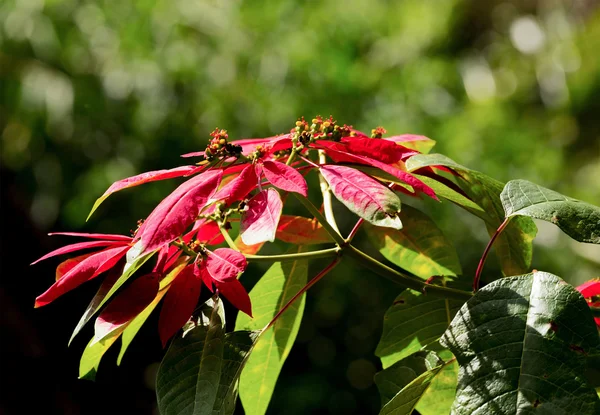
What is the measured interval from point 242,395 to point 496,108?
265 centimetres

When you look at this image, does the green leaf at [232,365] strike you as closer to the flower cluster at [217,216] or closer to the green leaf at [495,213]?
the flower cluster at [217,216]

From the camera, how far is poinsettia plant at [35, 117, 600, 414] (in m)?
0.37

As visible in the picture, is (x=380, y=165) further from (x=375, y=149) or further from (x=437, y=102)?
(x=437, y=102)

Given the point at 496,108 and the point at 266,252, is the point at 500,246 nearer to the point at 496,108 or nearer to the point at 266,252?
the point at 266,252

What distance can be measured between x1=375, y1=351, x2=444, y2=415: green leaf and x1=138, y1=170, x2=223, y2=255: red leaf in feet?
0.58

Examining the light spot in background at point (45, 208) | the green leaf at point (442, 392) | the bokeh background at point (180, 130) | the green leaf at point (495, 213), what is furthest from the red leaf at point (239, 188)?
the light spot in background at point (45, 208)

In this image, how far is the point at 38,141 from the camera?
2502mm

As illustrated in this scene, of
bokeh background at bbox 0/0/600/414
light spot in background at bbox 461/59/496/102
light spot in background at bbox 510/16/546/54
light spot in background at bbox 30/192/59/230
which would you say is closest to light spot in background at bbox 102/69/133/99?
bokeh background at bbox 0/0/600/414

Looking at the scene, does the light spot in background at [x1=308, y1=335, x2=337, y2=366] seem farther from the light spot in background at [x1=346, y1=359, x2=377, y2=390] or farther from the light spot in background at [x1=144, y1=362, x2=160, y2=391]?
the light spot in background at [x1=144, y1=362, x2=160, y2=391]

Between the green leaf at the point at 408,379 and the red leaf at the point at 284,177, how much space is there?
0.15 meters

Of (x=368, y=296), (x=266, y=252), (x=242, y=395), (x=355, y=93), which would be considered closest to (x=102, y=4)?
(x=355, y=93)

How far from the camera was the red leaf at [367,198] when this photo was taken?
0.40 metres

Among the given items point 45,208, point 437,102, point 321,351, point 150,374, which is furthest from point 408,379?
point 437,102

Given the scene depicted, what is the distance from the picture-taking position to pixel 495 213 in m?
0.51
